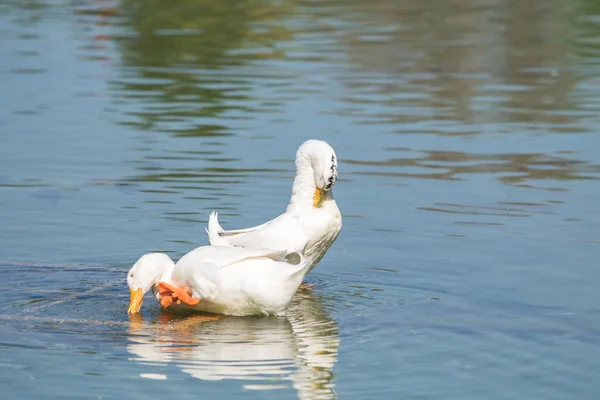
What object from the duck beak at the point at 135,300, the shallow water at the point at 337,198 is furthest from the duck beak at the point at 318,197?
the duck beak at the point at 135,300

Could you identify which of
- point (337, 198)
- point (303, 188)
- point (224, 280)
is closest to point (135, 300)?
point (224, 280)

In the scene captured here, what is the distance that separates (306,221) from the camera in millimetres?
10367

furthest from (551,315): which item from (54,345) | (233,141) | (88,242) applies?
(233,141)

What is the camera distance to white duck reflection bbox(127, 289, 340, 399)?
798cm

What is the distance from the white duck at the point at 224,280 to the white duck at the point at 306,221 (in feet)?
2.18

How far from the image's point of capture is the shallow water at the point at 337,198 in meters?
8.20

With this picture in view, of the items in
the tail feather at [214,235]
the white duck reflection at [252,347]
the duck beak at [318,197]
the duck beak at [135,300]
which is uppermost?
the duck beak at [318,197]

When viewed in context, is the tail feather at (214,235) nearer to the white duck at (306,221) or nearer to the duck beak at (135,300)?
the white duck at (306,221)

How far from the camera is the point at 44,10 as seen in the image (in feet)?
102

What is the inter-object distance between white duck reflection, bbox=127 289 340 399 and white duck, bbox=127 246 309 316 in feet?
0.44

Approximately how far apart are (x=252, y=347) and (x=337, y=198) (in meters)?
4.77

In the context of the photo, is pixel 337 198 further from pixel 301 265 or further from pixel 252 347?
pixel 252 347

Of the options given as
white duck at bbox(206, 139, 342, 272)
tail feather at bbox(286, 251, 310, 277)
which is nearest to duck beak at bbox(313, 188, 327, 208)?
white duck at bbox(206, 139, 342, 272)

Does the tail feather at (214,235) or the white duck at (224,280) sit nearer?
the white duck at (224,280)
